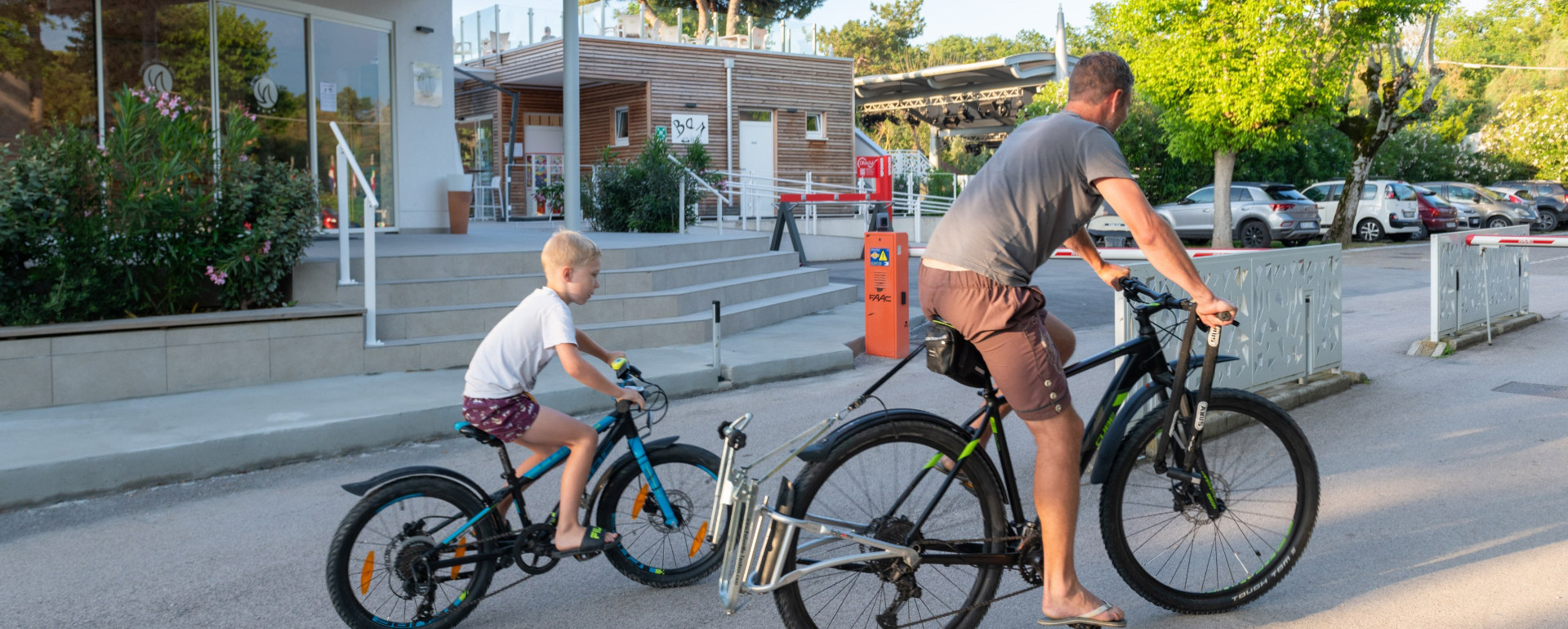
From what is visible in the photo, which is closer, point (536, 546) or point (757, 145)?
point (536, 546)

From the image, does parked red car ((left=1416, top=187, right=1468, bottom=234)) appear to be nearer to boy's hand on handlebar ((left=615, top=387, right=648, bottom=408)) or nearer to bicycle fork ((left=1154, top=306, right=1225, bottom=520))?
bicycle fork ((left=1154, top=306, right=1225, bottom=520))

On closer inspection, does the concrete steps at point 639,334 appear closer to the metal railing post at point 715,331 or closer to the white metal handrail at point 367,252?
the white metal handrail at point 367,252

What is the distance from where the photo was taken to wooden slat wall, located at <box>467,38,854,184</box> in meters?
25.8

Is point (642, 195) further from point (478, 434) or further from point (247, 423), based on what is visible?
point (478, 434)

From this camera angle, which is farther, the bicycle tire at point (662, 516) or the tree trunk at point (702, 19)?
the tree trunk at point (702, 19)

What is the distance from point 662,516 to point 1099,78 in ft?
7.06

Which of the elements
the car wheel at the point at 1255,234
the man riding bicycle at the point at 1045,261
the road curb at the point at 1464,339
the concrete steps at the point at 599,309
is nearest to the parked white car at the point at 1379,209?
the car wheel at the point at 1255,234

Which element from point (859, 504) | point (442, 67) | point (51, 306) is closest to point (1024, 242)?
point (859, 504)

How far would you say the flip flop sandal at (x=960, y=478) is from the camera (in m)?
3.48

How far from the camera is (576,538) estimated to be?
3992 millimetres

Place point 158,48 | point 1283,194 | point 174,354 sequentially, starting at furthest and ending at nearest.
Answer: point 1283,194 < point 158,48 < point 174,354

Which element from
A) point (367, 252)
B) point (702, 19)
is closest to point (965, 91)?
point (702, 19)

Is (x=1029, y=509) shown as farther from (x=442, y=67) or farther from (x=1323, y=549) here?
(x=442, y=67)

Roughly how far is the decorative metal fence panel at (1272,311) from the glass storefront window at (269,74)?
946 centimetres
